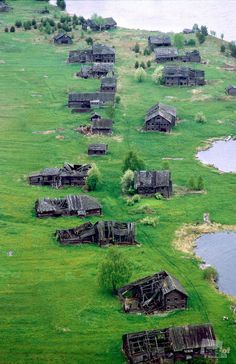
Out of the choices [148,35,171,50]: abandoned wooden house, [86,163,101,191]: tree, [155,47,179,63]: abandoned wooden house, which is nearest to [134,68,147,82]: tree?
[155,47,179,63]: abandoned wooden house

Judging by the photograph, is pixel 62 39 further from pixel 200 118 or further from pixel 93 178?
pixel 93 178

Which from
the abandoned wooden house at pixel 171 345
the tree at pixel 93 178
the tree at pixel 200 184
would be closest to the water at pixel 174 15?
the tree at pixel 200 184

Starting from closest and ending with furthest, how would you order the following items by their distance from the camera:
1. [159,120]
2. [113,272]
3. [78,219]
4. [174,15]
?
1. [113,272]
2. [78,219]
3. [159,120]
4. [174,15]

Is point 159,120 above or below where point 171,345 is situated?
above

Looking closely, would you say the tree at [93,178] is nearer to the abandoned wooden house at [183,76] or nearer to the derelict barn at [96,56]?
the abandoned wooden house at [183,76]

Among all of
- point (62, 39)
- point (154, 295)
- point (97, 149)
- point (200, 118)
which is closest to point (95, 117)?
point (97, 149)

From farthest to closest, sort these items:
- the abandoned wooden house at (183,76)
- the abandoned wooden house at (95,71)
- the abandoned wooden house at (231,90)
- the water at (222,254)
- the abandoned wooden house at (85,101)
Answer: the abandoned wooden house at (95,71), the abandoned wooden house at (183,76), the abandoned wooden house at (231,90), the abandoned wooden house at (85,101), the water at (222,254)

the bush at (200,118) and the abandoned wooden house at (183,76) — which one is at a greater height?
the abandoned wooden house at (183,76)
